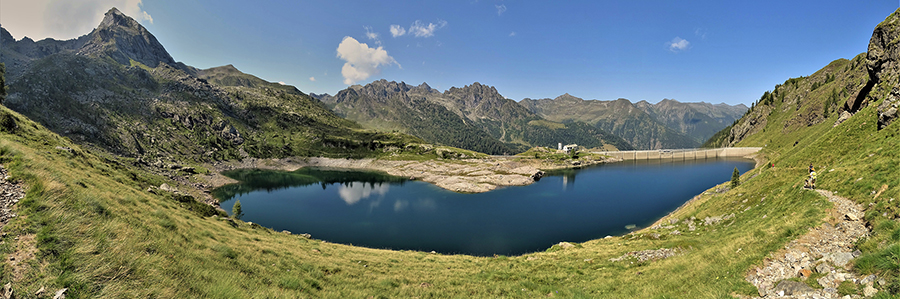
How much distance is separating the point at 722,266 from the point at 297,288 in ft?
64.5

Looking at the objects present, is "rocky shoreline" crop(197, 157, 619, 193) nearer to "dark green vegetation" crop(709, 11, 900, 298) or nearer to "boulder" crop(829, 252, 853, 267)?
"dark green vegetation" crop(709, 11, 900, 298)

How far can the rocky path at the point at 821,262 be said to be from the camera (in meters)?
8.67

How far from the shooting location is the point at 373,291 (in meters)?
15.2

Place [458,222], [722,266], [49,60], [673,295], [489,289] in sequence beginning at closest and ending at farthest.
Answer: [673,295]
[722,266]
[489,289]
[458,222]
[49,60]

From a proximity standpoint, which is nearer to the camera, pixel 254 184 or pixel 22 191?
pixel 22 191

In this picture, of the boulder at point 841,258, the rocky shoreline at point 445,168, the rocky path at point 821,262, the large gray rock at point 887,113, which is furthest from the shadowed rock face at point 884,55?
the rocky shoreline at point 445,168

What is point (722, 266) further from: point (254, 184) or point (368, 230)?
point (254, 184)

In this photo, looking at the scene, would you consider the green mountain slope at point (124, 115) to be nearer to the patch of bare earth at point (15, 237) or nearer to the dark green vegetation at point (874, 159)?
the patch of bare earth at point (15, 237)

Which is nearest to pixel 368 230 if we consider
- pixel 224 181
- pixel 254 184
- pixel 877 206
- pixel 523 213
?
pixel 523 213

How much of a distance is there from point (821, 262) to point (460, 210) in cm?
6494

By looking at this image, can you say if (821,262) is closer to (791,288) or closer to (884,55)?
(791,288)

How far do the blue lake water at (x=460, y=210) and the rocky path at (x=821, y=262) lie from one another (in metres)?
34.6

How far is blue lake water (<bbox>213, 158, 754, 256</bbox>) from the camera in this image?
51812mm

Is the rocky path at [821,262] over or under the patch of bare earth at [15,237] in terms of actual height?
under
